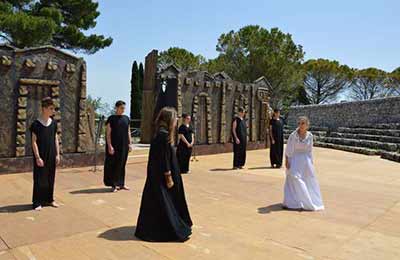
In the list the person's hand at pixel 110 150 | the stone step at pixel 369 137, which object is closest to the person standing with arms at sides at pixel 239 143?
the person's hand at pixel 110 150

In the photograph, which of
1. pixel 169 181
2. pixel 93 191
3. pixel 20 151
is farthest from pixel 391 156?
pixel 20 151

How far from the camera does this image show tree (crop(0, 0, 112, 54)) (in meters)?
13.4

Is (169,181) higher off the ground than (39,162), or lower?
lower

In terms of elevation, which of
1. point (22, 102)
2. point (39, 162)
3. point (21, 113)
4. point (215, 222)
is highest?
point (22, 102)

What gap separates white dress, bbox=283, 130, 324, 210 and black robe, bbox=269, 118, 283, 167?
13.2 ft

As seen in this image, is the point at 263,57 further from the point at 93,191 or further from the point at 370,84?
the point at 93,191

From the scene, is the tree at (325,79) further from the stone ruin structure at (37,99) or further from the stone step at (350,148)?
the stone ruin structure at (37,99)

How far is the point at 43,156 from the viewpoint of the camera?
15.9ft

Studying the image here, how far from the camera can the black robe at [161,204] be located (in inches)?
149

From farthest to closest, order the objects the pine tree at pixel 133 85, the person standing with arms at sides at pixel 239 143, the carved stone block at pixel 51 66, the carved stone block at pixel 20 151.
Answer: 1. the pine tree at pixel 133 85
2. the person standing with arms at sides at pixel 239 143
3. the carved stone block at pixel 51 66
4. the carved stone block at pixel 20 151

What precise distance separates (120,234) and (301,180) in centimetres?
281

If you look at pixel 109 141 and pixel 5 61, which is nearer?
pixel 109 141

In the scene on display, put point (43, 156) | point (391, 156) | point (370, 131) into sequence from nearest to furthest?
1. point (43, 156)
2. point (391, 156)
3. point (370, 131)

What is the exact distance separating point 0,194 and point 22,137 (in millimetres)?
1843
